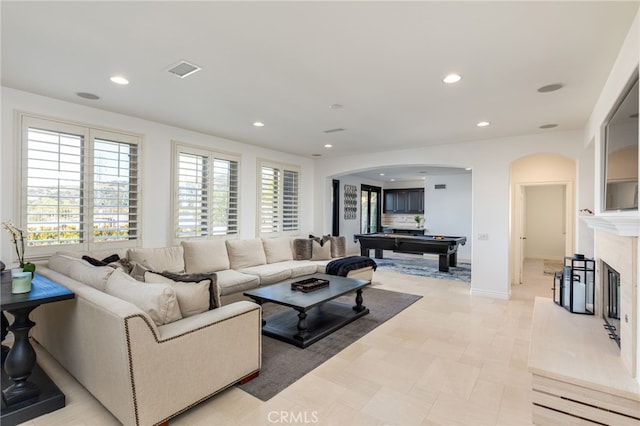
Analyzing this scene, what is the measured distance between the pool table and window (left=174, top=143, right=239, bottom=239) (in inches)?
150

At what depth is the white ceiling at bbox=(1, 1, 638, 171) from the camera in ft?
6.59

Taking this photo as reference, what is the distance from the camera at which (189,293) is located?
7.80 ft

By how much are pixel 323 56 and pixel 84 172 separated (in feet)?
10.9

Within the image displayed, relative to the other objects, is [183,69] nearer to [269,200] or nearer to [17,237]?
[17,237]

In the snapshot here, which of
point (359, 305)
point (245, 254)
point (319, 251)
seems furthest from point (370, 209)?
point (359, 305)

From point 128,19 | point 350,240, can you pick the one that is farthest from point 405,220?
point 128,19

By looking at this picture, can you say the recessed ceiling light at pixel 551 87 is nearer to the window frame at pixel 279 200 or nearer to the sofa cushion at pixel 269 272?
the sofa cushion at pixel 269 272

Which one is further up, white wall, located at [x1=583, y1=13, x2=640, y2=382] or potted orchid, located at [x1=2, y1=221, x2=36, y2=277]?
white wall, located at [x1=583, y1=13, x2=640, y2=382]

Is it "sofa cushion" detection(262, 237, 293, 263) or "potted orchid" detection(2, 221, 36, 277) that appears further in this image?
"sofa cushion" detection(262, 237, 293, 263)

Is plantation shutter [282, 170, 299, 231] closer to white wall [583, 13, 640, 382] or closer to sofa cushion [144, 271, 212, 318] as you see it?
sofa cushion [144, 271, 212, 318]

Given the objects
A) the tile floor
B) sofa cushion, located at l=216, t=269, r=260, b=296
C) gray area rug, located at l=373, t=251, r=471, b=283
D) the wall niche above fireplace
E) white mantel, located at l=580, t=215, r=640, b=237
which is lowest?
the tile floor

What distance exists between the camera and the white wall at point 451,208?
9383 millimetres

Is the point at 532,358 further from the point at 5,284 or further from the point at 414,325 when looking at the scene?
the point at 5,284

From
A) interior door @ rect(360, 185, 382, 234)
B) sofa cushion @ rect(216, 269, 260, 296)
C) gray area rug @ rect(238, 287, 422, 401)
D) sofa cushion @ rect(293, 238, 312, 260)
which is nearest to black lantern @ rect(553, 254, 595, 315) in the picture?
gray area rug @ rect(238, 287, 422, 401)
